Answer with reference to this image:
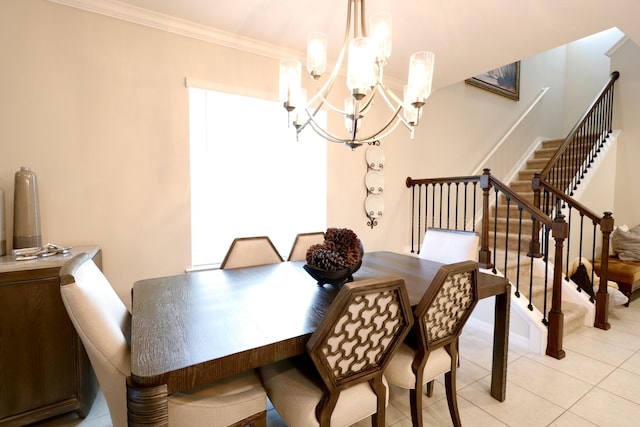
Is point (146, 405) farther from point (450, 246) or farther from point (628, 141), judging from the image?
point (628, 141)

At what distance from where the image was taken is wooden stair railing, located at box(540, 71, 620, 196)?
4086 millimetres

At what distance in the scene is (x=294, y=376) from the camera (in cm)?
130

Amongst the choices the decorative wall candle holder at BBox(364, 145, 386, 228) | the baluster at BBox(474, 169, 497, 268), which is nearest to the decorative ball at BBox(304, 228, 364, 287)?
the baluster at BBox(474, 169, 497, 268)

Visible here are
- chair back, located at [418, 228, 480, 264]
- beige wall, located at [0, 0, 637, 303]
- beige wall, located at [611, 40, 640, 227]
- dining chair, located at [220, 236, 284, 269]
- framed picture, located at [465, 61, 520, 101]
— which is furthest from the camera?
framed picture, located at [465, 61, 520, 101]

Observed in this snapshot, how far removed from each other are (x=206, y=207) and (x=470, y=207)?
12.1 ft

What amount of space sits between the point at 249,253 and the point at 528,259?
3001 millimetres

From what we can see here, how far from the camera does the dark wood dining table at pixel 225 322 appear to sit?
91 centimetres

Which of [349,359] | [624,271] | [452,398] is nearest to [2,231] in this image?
[349,359]

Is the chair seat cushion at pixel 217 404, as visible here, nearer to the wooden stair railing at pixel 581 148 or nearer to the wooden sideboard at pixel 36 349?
the wooden sideboard at pixel 36 349

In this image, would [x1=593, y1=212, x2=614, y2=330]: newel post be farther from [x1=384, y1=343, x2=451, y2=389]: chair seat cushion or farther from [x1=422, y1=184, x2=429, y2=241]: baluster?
[x1=384, y1=343, x2=451, y2=389]: chair seat cushion

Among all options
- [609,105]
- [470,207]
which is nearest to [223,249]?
[470,207]

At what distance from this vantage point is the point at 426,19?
240 cm

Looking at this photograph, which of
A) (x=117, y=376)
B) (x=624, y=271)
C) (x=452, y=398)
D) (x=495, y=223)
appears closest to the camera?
(x=117, y=376)

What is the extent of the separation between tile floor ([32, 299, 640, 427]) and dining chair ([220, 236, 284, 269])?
95 cm
